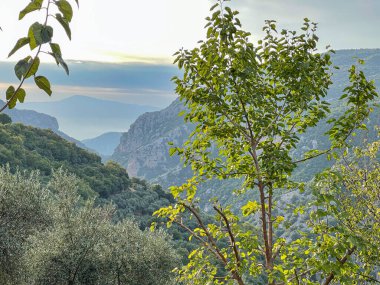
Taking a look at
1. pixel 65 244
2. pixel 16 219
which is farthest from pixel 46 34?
pixel 65 244

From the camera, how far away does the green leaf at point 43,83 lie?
1856 mm

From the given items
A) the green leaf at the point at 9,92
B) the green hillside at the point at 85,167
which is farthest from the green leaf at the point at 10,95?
the green hillside at the point at 85,167

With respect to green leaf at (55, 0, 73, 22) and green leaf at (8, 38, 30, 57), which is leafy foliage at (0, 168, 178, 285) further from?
green leaf at (55, 0, 73, 22)

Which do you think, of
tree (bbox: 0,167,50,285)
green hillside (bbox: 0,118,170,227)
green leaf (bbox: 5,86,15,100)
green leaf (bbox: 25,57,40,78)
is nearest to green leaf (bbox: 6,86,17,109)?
green leaf (bbox: 5,86,15,100)

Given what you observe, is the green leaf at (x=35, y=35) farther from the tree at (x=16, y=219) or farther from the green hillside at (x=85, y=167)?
the green hillside at (x=85, y=167)

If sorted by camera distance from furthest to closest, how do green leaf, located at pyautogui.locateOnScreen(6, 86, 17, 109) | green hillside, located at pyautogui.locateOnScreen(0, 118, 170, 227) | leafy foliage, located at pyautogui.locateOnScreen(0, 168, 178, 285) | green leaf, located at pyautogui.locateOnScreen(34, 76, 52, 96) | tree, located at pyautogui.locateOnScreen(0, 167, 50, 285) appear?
green hillside, located at pyautogui.locateOnScreen(0, 118, 170, 227)
leafy foliage, located at pyautogui.locateOnScreen(0, 168, 178, 285)
tree, located at pyautogui.locateOnScreen(0, 167, 50, 285)
green leaf, located at pyautogui.locateOnScreen(6, 86, 17, 109)
green leaf, located at pyautogui.locateOnScreen(34, 76, 52, 96)

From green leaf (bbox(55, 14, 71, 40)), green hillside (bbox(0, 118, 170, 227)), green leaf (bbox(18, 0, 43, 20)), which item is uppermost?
green leaf (bbox(18, 0, 43, 20))

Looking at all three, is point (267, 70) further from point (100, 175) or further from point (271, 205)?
point (100, 175)

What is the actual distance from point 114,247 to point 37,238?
6.09 meters

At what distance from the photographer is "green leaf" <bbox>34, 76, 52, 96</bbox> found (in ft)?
6.09

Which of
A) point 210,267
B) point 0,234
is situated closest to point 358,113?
point 210,267

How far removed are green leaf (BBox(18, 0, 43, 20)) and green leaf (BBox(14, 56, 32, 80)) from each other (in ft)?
0.65

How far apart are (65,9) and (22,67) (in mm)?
345

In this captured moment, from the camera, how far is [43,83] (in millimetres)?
1888
